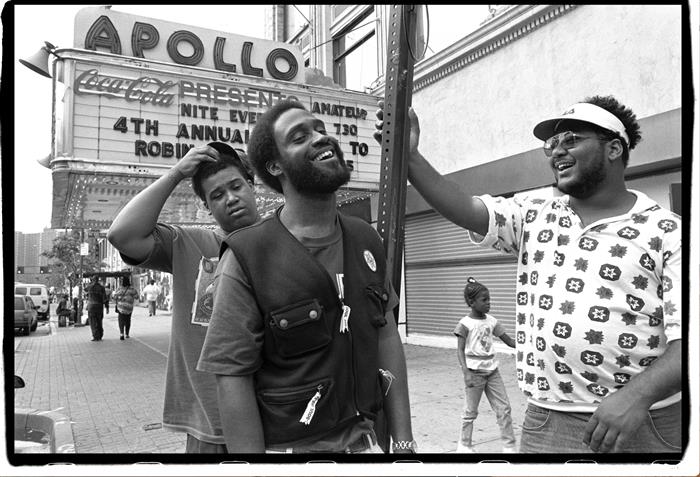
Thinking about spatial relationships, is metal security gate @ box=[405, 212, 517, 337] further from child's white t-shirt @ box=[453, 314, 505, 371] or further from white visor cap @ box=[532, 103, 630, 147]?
white visor cap @ box=[532, 103, 630, 147]

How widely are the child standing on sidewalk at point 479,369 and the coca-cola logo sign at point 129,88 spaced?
5.44m

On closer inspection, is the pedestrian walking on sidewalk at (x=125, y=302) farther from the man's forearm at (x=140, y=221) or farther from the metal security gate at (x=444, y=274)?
the man's forearm at (x=140, y=221)

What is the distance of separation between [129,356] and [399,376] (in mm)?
10608

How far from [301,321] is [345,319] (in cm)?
16

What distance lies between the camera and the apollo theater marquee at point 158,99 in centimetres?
725

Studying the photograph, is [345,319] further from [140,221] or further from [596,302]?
[140,221]

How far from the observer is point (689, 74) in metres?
1.80

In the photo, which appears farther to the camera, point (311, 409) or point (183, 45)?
point (183, 45)

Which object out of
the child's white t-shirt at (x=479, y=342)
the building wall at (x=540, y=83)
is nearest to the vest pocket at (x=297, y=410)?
the child's white t-shirt at (x=479, y=342)

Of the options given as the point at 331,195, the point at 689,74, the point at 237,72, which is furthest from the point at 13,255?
the point at 237,72

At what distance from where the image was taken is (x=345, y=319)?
1.67 meters

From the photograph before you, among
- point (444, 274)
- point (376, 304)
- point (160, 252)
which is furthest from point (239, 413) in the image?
point (444, 274)

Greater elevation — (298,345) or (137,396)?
(298,345)

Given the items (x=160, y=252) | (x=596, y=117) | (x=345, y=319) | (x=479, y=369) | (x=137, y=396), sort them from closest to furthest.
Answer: (x=345, y=319)
(x=596, y=117)
(x=160, y=252)
(x=479, y=369)
(x=137, y=396)
